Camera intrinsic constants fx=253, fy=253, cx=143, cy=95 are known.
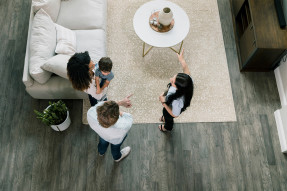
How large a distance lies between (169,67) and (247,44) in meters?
1.06

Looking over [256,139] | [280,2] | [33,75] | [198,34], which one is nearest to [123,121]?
[33,75]

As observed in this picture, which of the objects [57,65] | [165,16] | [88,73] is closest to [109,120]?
[88,73]

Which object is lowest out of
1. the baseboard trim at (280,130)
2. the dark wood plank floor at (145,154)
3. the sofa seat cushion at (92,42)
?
the dark wood plank floor at (145,154)

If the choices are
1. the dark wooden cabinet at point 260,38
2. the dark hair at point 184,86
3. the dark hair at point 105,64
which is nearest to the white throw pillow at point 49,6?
the dark hair at point 105,64

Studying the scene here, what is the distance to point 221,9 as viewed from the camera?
384cm

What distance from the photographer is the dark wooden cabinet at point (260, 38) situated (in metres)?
3.01

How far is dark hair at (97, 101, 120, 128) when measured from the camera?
72.7 inches

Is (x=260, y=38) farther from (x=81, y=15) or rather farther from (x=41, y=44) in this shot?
(x=41, y=44)

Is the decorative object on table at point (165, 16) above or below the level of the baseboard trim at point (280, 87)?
above

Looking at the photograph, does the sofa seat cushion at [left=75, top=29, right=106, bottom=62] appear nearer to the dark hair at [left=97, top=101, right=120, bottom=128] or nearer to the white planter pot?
the white planter pot

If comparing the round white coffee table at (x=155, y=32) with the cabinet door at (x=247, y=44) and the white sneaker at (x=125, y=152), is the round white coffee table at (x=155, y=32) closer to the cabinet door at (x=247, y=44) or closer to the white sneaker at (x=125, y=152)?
the cabinet door at (x=247, y=44)

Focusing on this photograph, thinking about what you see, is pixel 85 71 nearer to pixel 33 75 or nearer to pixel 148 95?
pixel 33 75

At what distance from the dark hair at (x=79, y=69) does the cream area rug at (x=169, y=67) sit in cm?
95

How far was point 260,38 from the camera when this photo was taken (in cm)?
302
